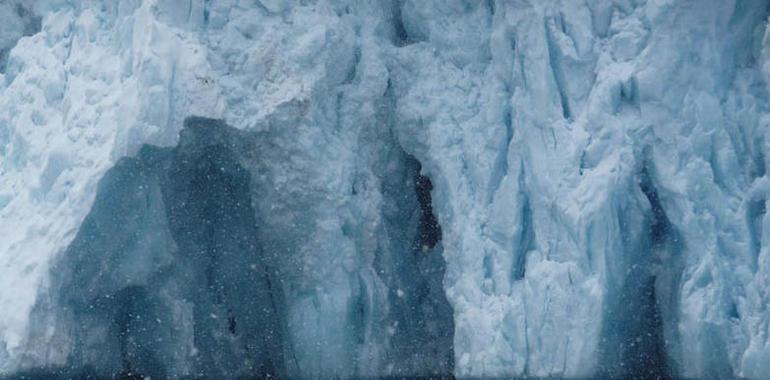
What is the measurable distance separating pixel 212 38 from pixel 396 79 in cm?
127

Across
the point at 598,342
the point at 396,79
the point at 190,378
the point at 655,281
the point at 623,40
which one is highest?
the point at 623,40

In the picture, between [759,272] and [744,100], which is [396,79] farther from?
[759,272]

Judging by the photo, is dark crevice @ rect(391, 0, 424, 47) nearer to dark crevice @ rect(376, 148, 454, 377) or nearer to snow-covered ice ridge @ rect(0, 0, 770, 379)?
snow-covered ice ridge @ rect(0, 0, 770, 379)

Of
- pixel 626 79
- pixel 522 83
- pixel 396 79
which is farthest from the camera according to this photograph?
pixel 396 79

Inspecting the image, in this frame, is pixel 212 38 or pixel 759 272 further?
pixel 212 38

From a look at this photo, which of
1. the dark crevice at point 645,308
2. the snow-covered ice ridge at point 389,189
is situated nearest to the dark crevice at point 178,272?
the snow-covered ice ridge at point 389,189

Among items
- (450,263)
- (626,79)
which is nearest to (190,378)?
(450,263)

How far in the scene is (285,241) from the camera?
16.9ft

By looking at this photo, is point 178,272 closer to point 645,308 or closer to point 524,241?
point 524,241

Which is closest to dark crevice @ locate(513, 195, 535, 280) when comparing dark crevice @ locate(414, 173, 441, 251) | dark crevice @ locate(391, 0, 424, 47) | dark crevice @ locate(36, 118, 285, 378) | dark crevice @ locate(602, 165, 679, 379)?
dark crevice @ locate(602, 165, 679, 379)

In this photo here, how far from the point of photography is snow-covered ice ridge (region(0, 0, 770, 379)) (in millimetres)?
4508

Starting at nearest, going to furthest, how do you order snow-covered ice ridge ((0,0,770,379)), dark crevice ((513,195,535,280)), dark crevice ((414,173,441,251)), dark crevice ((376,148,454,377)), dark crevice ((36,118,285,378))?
snow-covered ice ridge ((0,0,770,379)) → dark crevice ((513,195,535,280)) → dark crevice ((36,118,285,378)) → dark crevice ((376,148,454,377)) → dark crevice ((414,173,441,251))

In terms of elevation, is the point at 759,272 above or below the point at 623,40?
below

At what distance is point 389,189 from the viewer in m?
5.36
